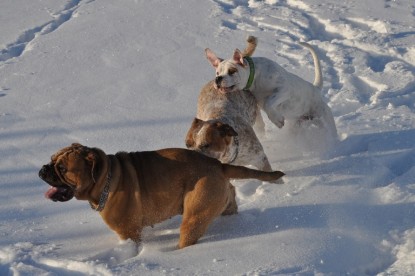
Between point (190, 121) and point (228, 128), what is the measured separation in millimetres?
1428

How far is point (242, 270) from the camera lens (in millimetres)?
3639

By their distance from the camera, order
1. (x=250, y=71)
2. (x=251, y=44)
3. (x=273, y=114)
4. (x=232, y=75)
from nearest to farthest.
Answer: (x=232, y=75) → (x=250, y=71) → (x=273, y=114) → (x=251, y=44)

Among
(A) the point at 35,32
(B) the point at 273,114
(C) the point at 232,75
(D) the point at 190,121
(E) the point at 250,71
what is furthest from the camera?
(A) the point at 35,32

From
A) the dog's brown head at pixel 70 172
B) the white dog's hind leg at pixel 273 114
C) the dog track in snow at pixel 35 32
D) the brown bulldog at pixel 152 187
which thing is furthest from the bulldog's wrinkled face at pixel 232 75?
the dog track in snow at pixel 35 32

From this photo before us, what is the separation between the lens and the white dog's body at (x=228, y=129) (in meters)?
4.81

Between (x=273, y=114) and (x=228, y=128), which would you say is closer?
(x=228, y=128)

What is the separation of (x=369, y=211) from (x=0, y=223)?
9.39ft

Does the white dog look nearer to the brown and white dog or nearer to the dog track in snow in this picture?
the brown and white dog

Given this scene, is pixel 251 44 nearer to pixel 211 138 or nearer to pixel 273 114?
pixel 273 114

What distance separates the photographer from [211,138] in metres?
4.79

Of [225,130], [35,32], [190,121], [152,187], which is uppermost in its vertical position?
[225,130]

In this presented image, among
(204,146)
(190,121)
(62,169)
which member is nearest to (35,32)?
(190,121)

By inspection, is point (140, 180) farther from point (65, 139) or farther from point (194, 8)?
point (194, 8)

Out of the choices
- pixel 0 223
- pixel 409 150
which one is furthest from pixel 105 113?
pixel 409 150
